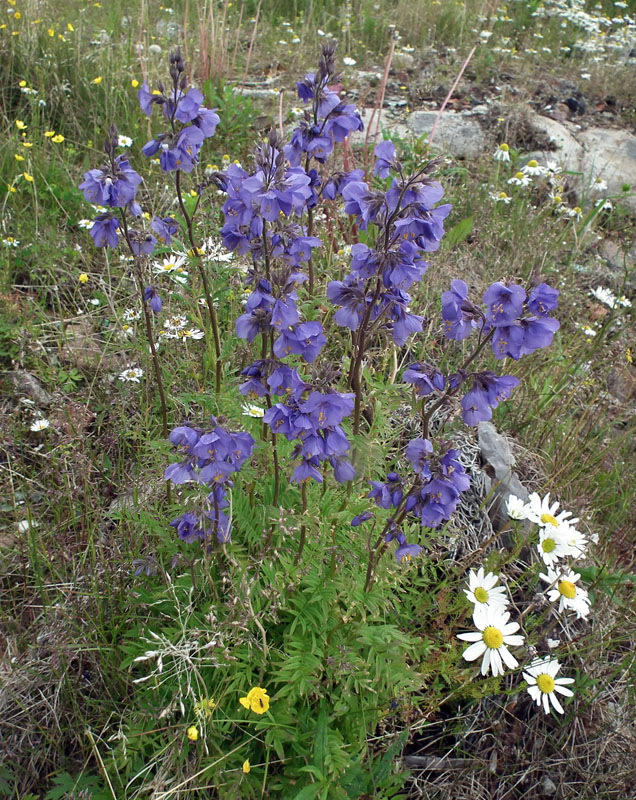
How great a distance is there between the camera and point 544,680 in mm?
2324

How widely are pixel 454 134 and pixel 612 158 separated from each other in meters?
Answer: 1.87

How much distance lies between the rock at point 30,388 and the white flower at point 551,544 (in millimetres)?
2749

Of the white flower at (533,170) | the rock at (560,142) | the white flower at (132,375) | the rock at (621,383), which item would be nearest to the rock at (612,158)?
the rock at (560,142)

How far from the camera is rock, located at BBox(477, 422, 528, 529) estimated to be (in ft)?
10.0

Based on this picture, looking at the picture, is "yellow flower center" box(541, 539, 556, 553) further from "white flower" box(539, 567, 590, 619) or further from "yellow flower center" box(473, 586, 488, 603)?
"yellow flower center" box(473, 586, 488, 603)

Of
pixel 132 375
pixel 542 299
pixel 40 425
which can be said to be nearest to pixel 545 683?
pixel 542 299

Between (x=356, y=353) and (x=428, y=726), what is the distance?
158cm

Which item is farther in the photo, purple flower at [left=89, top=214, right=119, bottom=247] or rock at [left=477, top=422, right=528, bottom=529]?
rock at [left=477, top=422, right=528, bottom=529]

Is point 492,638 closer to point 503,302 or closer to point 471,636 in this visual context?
point 471,636

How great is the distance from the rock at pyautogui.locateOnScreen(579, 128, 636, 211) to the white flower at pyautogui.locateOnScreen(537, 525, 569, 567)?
4990 mm

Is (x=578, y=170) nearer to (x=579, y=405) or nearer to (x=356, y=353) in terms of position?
(x=579, y=405)

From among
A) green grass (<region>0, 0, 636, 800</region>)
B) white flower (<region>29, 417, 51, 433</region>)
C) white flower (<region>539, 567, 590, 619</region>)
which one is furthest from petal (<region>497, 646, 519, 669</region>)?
white flower (<region>29, 417, 51, 433</region>)

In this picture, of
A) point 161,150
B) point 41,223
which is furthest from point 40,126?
point 161,150

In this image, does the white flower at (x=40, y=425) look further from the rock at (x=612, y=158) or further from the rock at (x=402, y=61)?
the rock at (x=402, y=61)
